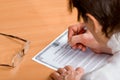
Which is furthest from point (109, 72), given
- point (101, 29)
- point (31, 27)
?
point (31, 27)

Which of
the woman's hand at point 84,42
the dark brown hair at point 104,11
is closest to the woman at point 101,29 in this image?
the dark brown hair at point 104,11

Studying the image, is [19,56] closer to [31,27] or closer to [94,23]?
[31,27]

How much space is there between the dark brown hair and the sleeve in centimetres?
10

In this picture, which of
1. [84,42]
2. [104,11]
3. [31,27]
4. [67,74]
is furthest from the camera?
Result: [31,27]

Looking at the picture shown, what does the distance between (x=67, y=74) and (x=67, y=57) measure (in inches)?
3.3

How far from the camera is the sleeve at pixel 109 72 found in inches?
34.0

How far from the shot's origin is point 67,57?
1.07m

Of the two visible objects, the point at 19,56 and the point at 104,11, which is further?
A: the point at 19,56

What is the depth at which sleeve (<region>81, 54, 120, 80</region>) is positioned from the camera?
0.86 m

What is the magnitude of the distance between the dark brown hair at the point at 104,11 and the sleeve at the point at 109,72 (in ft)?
0.32

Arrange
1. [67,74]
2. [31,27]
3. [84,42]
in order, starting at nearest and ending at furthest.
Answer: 1. [67,74]
2. [84,42]
3. [31,27]

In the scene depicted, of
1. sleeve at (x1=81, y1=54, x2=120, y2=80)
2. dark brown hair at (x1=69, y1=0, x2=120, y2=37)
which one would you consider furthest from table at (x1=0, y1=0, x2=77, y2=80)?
dark brown hair at (x1=69, y1=0, x2=120, y2=37)

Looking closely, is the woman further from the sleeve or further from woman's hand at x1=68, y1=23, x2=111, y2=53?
woman's hand at x1=68, y1=23, x2=111, y2=53

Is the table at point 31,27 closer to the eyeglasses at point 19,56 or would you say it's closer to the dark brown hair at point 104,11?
the eyeglasses at point 19,56
